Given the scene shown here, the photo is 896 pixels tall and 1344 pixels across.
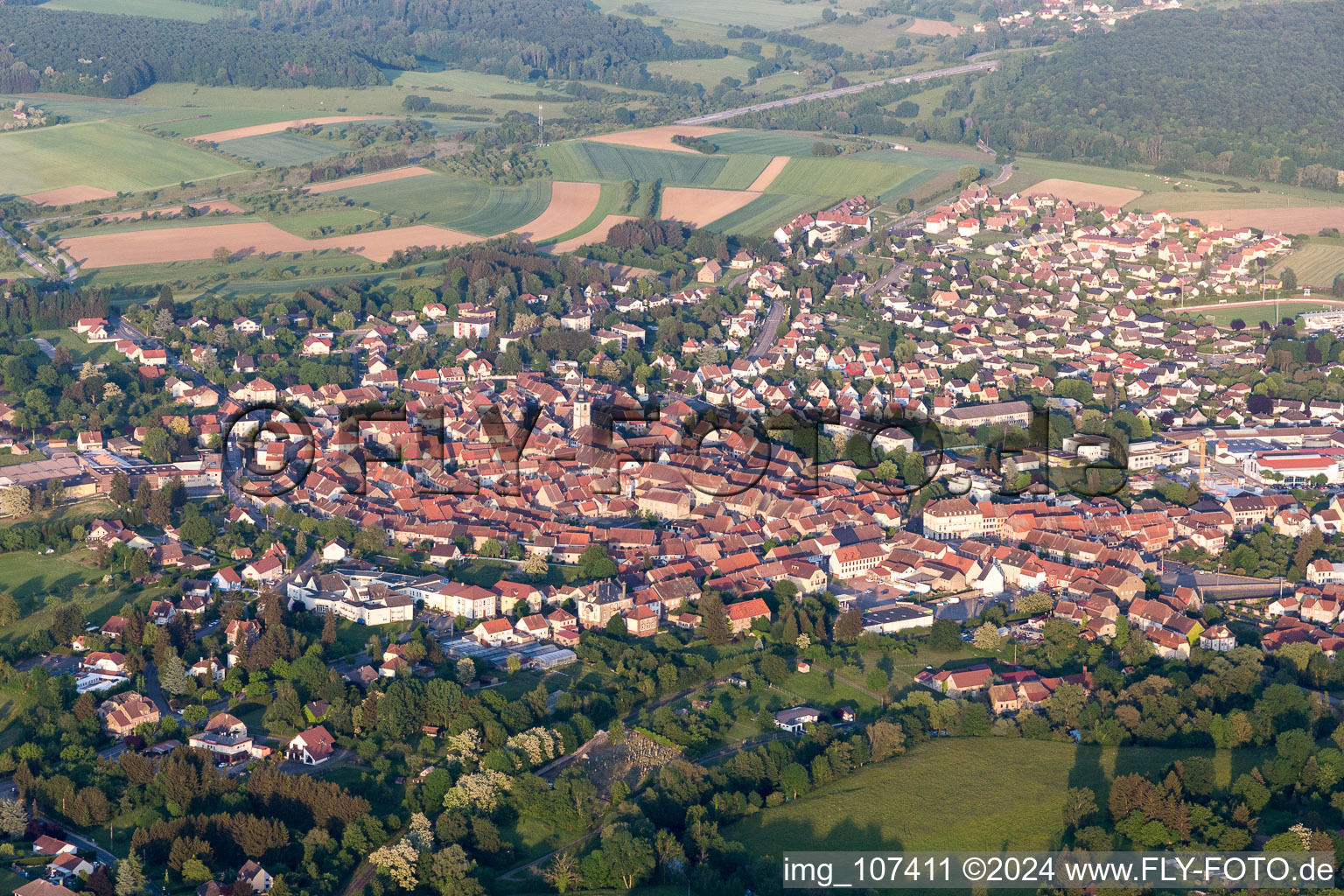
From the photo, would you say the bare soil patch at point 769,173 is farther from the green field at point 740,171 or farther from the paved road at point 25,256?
the paved road at point 25,256

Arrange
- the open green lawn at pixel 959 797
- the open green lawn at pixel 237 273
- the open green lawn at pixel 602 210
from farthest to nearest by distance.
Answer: the open green lawn at pixel 602 210, the open green lawn at pixel 237 273, the open green lawn at pixel 959 797

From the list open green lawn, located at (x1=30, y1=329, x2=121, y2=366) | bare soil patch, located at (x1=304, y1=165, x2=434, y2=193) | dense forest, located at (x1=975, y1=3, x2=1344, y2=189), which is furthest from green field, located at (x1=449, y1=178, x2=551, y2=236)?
dense forest, located at (x1=975, y1=3, x2=1344, y2=189)

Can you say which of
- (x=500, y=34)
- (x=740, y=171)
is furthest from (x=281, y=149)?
(x=500, y=34)

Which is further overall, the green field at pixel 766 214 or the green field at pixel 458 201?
the green field at pixel 766 214

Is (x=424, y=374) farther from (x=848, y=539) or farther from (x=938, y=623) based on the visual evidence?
(x=938, y=623)

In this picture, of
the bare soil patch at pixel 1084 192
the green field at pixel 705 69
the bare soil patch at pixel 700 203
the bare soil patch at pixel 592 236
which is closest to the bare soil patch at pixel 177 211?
the bare soil patch at pixel 592 236

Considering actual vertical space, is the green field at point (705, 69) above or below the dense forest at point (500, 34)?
below

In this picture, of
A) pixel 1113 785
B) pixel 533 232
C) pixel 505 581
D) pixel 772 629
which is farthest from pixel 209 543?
pixel 533 232

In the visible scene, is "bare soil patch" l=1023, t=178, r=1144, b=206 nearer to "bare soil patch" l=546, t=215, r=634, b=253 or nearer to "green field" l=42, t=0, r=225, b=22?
"bare soil patch" l=546, t=215, r=634, b=253
